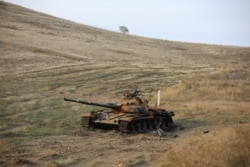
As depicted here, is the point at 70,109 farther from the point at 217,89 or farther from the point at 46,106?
the point at 217,89

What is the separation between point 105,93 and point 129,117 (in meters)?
10.4

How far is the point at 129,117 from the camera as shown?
18.6 metres

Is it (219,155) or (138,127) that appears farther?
(138,127)

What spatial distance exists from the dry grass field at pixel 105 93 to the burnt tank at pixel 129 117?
458mm

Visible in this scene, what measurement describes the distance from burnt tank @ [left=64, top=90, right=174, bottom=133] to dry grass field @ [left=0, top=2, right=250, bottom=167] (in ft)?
1.50

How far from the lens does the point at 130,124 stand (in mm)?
18328

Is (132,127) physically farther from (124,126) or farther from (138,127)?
(124,126)

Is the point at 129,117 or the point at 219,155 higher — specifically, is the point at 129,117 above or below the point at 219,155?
above

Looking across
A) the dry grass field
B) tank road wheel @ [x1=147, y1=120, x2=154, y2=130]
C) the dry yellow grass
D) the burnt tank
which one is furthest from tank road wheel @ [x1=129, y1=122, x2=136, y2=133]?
the dry yellow grass

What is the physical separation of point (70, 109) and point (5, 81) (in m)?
6.92

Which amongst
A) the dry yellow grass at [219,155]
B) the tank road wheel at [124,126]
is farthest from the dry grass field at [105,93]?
the tank road wheel at [124,126]

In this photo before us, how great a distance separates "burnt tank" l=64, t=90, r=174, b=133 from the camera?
18.5m

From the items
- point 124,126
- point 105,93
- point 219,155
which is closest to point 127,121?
point 124,126

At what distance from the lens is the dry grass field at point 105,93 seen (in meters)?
14.0
